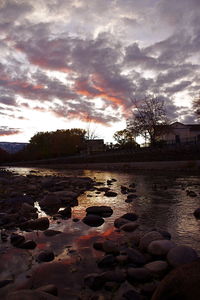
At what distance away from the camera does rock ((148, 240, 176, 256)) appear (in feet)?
10.3

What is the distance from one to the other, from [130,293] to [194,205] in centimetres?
486

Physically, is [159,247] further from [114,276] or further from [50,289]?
[50,289]

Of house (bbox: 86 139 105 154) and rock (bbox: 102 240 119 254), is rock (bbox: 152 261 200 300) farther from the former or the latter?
house (bbox: 86 139 105 154)

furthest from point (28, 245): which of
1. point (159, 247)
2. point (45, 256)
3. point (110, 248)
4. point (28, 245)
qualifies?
point (159, 247)

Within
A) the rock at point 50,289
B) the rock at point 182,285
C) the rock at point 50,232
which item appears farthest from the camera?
the rock at point 50,232

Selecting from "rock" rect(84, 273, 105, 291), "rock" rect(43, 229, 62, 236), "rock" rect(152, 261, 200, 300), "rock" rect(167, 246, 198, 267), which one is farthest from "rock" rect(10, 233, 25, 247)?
"rock" rect(152, 261, 200, 300)

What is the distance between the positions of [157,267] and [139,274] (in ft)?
0.89

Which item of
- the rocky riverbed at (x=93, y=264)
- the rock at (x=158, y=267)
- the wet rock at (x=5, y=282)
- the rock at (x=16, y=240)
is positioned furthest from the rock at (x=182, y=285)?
the rock at (x=16, y=240)

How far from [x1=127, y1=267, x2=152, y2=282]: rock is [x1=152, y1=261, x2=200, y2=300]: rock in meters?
0.69

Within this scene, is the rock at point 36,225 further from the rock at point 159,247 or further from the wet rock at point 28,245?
the rock at point 159,247

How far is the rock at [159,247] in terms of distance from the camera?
3.13m

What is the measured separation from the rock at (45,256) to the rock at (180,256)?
5.49 ft

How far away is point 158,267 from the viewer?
2.80 m

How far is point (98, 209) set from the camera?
19.5 feet
